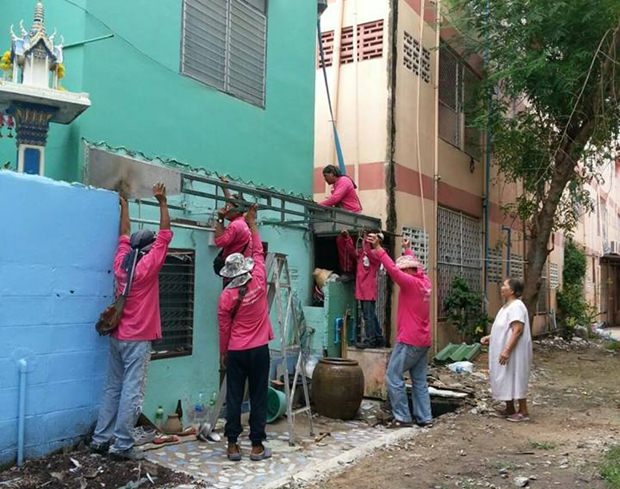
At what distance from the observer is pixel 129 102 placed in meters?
5.96

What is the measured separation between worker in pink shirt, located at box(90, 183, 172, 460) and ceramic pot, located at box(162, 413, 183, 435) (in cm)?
101

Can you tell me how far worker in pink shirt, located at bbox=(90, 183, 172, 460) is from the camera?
474 cm

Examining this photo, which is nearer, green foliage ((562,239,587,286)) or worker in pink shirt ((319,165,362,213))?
worker in pink shirt ((319,165,362,213))

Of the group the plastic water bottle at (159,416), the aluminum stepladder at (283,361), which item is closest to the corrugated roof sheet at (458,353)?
the aluminum stepladder at (283,361)

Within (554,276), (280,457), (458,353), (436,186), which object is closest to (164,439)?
(280,457)

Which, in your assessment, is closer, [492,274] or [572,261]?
[492,274]

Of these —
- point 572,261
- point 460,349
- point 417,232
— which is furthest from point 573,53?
point 572,261

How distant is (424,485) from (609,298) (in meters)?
26.5

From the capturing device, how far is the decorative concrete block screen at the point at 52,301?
4.41 m

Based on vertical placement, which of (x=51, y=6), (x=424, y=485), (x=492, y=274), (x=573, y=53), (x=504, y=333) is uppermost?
Result: (x=573, y=53)

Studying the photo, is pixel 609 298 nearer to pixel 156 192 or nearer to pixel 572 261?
pixel 572 261

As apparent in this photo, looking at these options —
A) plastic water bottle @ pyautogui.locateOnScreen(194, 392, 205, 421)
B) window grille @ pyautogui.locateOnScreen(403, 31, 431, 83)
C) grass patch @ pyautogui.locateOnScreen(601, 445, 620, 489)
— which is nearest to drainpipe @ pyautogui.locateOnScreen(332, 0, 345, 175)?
window grille @ pyautogui.locateOnScreen(403, 31, 431, 83)

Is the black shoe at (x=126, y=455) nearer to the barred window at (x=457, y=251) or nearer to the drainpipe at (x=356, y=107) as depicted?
the drainpipe at (x=356, y=107)

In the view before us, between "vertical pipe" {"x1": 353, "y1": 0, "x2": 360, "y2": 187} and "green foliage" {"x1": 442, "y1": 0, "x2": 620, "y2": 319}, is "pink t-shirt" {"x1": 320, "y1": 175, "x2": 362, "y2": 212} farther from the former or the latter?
"green foliage" {"x1": 442, "y1": 0, "x2": 620, "y2": 319}
